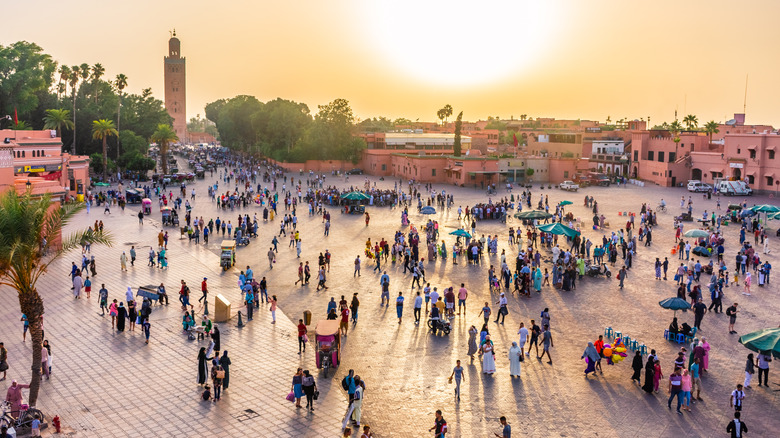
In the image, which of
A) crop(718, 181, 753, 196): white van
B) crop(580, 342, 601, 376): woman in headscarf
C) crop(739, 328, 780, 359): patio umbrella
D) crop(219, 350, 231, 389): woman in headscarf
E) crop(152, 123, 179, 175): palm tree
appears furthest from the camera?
crop(152, 123, 179, 175): palm tree

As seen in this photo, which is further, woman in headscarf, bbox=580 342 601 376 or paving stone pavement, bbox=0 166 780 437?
woman in headscarf, bbox=580 342 601 376

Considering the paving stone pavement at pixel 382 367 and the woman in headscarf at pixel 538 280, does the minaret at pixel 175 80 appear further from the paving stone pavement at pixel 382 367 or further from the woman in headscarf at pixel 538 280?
the woman in headscarf at pixel 538 280

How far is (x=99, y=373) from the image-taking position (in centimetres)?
1463

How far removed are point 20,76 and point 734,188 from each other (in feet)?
214

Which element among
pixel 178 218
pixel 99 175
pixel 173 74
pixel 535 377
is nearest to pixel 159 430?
pixel 535 377

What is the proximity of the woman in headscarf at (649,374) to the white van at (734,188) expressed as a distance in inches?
1722

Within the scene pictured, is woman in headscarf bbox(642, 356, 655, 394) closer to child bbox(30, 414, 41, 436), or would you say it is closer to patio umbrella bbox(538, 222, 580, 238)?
child bbox(30, 414, 41, 436)

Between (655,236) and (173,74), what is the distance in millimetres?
131276

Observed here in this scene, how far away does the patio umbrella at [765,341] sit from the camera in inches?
519

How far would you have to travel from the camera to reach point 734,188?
50969 millimetres

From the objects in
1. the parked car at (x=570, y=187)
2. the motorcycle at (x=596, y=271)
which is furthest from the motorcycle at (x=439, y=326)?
the parked car at (x=570, y=187)

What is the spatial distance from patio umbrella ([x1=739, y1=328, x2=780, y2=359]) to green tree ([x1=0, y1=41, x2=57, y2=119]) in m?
65.1

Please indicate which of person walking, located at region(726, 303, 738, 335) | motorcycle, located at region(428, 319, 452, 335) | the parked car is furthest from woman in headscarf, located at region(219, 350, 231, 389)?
the parked car

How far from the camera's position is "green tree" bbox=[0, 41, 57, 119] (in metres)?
59.3
